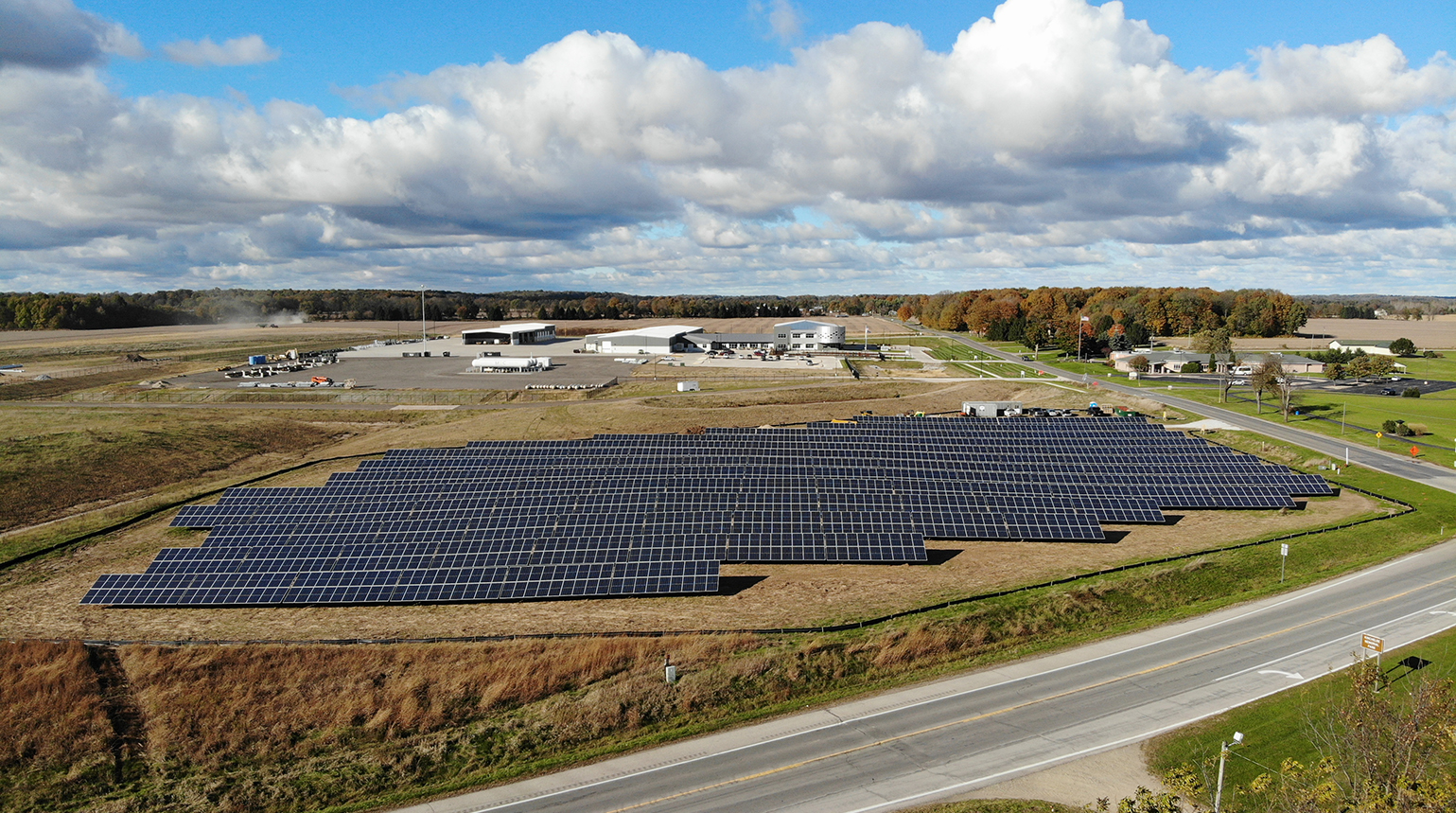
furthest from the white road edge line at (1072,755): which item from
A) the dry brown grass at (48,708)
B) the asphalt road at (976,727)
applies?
the dry brown grass at (48,708)

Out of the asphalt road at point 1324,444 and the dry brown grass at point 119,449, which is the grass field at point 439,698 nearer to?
the dry brown grass at point 119,449

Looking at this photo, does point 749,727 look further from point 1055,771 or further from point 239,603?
point 239,603

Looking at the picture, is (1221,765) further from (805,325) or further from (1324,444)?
(805,325)

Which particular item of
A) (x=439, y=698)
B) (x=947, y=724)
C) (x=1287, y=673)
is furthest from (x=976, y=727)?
(x=439, y=698)

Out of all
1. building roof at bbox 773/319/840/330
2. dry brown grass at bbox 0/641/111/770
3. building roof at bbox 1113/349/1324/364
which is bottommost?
dry brown grass at bbox 0/641/111/770

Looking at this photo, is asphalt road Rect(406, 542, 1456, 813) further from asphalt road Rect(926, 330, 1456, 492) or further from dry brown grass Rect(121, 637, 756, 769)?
asphalt road Rect(926, 330, 1456, 492)

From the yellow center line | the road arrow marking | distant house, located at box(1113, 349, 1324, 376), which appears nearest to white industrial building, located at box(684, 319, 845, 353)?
distant house, located at box(1113, 349, 1324, 376)
